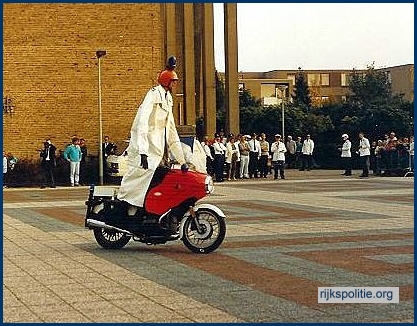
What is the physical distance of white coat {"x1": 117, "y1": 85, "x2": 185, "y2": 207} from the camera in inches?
415

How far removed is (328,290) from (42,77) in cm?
2505

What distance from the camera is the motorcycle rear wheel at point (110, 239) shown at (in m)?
11.3

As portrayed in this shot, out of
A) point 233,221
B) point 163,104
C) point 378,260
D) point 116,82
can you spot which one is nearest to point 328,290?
point 378,260

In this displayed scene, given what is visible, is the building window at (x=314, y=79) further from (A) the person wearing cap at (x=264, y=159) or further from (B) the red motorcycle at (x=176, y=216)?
(B) the red motorcycle at (x=176, y=216)

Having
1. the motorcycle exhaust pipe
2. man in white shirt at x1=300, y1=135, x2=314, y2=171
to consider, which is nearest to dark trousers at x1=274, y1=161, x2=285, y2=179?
man in white shirt at x1=300, y1=135, x2=314, y2=171

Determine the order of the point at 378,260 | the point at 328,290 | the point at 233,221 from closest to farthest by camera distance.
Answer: the point at 328,290 → the point at 378,260 → the point at 233,221

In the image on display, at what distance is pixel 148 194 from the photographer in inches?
419

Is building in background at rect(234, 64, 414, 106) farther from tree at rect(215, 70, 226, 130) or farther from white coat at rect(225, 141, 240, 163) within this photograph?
white coat at rect(225, 141, 240, 163)

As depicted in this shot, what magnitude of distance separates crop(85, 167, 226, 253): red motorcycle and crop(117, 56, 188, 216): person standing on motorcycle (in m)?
0.12

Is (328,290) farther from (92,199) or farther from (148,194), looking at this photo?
(92,199)

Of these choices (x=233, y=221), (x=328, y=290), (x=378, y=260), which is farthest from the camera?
(x=233, y=221)

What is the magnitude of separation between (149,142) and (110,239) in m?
1.57

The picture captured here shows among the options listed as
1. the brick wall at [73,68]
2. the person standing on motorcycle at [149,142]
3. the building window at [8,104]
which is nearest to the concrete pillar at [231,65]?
the brick wall at [73,68]

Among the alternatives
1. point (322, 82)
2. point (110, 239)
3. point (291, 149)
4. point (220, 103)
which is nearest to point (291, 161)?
point (291, 149)
